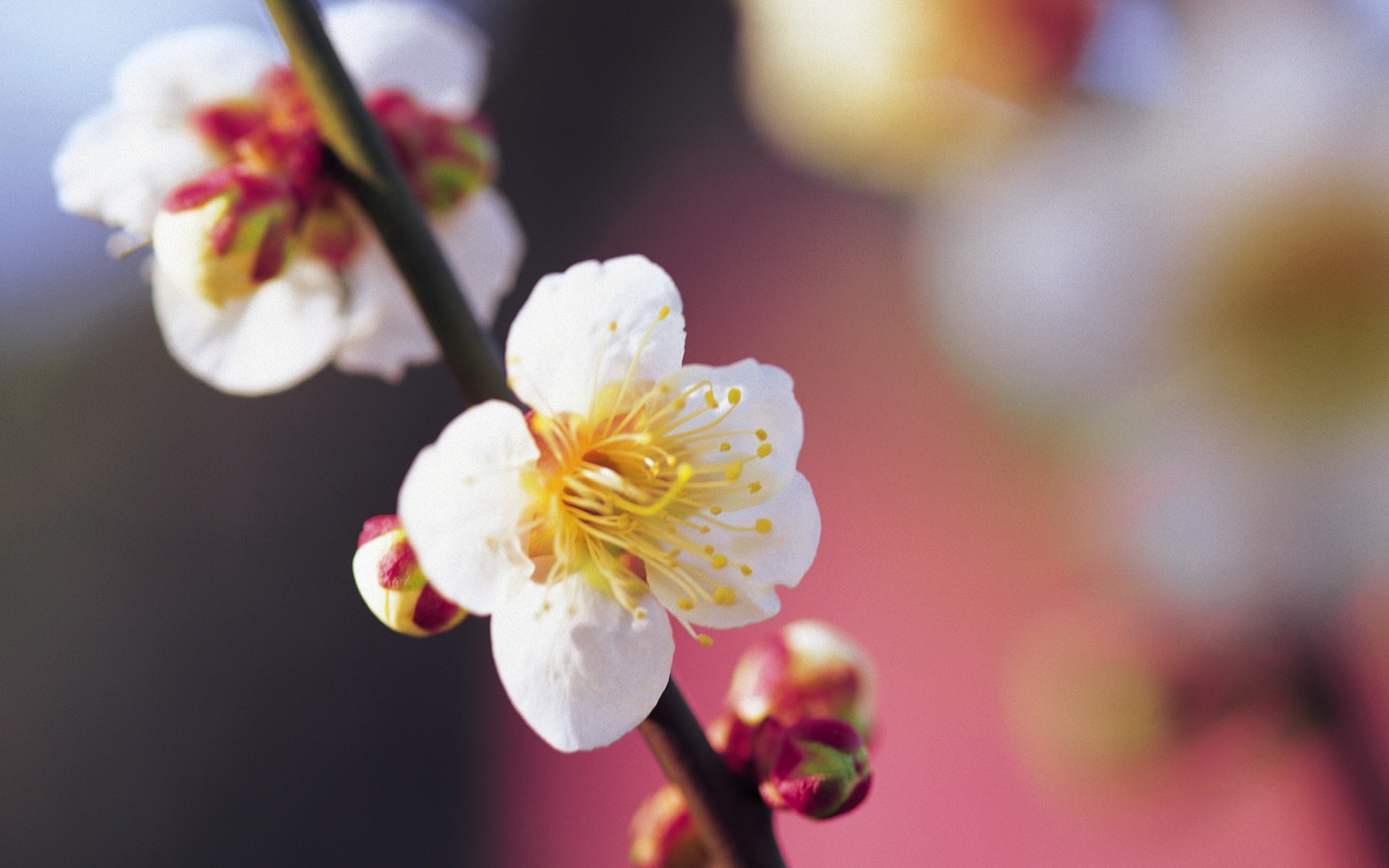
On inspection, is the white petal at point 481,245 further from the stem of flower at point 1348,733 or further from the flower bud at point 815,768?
the stem of flower at point 1348,733

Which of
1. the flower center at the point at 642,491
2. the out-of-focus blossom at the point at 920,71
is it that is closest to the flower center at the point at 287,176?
the flower center at the point at 642,491

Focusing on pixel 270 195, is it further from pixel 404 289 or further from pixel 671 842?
pixel 671 842

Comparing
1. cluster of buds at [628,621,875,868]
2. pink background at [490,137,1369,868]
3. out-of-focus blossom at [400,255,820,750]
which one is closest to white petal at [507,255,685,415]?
out-of-focus blossom at [400,255,820,750]

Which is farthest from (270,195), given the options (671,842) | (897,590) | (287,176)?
(897,590)

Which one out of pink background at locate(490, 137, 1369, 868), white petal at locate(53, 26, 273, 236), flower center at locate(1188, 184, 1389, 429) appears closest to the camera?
white petal at locate(53, 26, 273, 236)

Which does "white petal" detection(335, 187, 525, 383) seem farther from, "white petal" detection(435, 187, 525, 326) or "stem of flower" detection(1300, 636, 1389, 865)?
"stem of flower" detection(1300, 636, 1389, 865)

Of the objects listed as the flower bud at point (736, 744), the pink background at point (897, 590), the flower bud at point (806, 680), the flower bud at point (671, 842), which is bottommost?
the pink background at point (897, 590)

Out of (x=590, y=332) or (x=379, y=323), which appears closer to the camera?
(x=590, y=332)
